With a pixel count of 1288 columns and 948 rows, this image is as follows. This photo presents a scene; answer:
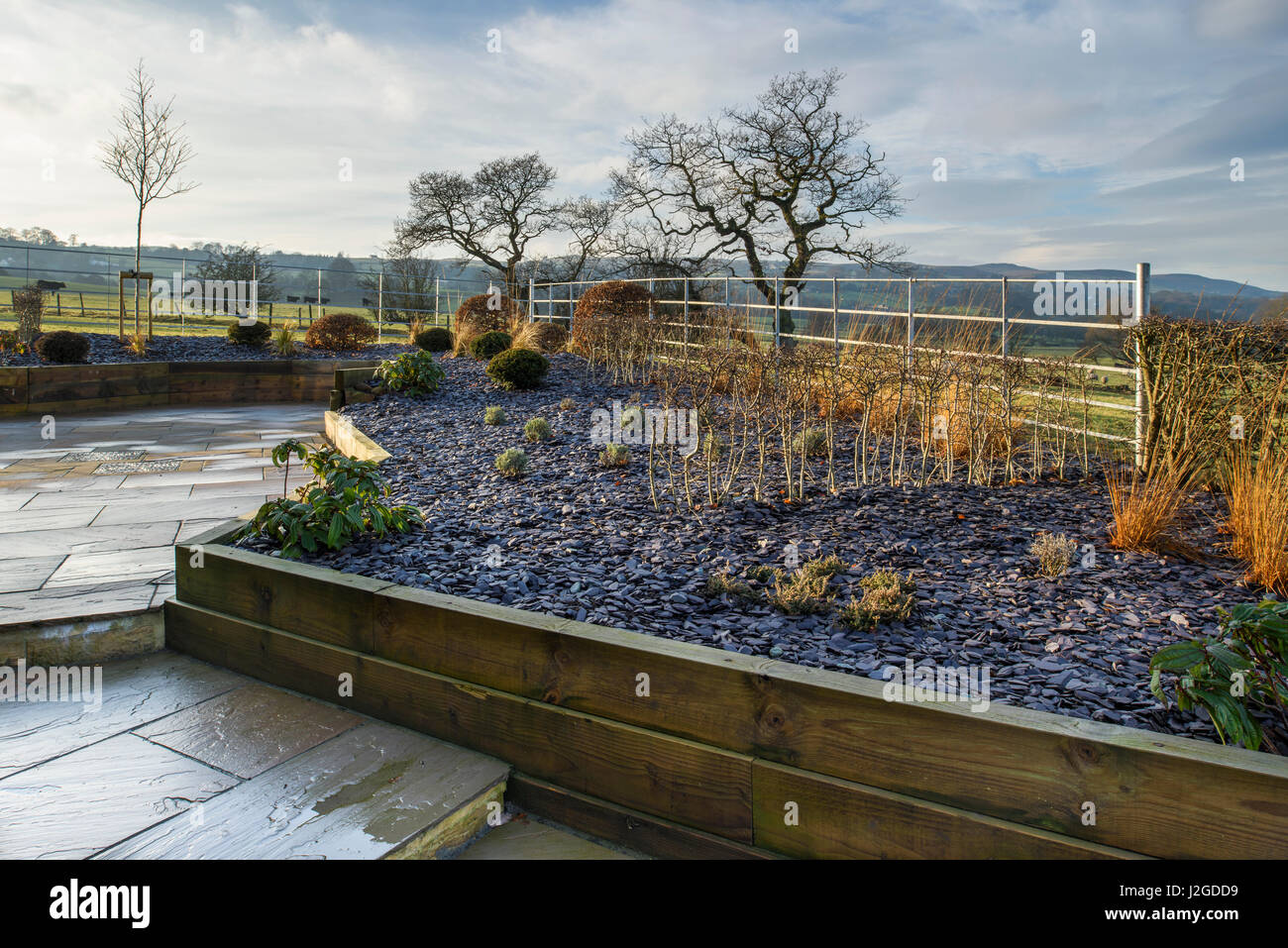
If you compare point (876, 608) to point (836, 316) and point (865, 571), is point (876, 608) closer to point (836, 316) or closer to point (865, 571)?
point (865, 571)

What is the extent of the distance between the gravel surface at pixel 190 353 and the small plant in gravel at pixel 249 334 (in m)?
0.08

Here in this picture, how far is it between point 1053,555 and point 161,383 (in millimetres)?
10408

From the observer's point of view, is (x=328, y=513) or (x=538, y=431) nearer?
(x=328, y=513)

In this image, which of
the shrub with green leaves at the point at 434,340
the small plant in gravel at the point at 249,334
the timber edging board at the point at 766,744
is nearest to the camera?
the timber edging board at the point at 766,744

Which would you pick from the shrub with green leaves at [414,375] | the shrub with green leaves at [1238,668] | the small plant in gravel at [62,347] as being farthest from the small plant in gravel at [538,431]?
the small plant in gravel at [62,347]

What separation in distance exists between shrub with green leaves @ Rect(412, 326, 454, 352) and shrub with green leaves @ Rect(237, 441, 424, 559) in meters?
8.92

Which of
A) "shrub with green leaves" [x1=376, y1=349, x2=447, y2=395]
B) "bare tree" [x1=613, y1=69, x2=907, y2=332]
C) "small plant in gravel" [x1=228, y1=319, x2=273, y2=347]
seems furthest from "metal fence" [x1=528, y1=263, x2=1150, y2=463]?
"bare tree" [x1=613, y1=69, x2=907, y2=332]

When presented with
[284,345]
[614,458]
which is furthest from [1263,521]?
Result: [284,345]

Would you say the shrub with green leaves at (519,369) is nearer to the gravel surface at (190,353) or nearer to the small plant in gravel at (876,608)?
the gravel surface at (190,353)

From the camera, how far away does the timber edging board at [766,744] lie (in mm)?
1341

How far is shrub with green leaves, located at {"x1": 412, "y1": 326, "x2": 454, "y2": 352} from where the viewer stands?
1170 centimetres

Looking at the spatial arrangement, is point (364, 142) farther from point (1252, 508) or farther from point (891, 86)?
point (1252, 508)

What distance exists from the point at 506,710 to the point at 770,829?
0.73m

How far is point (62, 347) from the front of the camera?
30.6 feet
